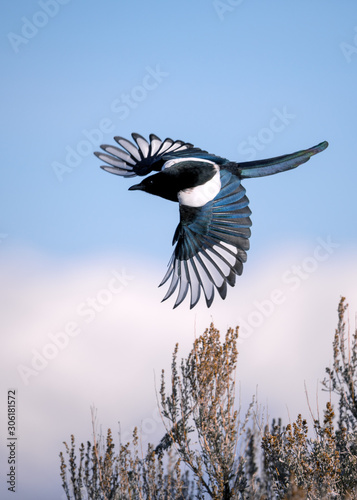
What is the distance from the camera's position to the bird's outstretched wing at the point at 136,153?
6.91 meters

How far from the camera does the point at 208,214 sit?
5688 millimetres

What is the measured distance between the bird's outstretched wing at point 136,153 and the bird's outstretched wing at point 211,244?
1.27 metres

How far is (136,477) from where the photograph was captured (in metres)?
6.41

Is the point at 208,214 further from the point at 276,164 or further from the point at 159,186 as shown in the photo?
the point at 276,164

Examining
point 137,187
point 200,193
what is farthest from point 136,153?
point 200,193

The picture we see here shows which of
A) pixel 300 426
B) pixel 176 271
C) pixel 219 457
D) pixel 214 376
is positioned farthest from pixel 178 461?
pixel 176 271

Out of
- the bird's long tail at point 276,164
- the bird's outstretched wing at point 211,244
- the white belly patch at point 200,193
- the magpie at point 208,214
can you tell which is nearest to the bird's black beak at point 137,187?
the magpie at point 208,214

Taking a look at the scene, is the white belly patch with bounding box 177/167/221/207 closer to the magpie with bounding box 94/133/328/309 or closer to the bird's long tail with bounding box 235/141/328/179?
the magpie with bounding box 94/133/328/309

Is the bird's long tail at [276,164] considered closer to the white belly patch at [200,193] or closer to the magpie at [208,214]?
the magpie at [208,214]

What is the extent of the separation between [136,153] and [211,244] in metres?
1.82

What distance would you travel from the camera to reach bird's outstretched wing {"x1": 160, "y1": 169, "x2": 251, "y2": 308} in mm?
5441

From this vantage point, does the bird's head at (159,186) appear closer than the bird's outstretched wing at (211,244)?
No

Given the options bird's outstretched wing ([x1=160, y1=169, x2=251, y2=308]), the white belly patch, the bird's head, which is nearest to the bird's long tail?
bird's outstretched wing ([x1=160, y1=169, x2=251, y2=308])

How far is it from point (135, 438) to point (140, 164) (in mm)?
2698
